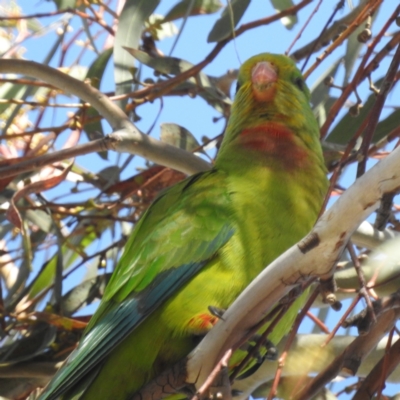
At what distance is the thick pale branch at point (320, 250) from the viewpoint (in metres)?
1.19

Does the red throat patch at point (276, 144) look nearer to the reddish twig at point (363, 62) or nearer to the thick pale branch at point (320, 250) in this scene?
the reddish twig at point (363, 62)

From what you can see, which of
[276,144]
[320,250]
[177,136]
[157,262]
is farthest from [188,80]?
[320,250]

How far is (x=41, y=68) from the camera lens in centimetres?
201

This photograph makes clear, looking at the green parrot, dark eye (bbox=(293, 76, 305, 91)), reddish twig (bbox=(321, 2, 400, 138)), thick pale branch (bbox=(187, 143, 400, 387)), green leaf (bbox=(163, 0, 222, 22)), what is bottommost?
thick pale branch (bbox=(187, 143, 400, 387))

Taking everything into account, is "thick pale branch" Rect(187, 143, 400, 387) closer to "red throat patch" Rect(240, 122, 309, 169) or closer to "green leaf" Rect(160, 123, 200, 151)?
"red throat patch" Rect(240, 122, 309, 169)

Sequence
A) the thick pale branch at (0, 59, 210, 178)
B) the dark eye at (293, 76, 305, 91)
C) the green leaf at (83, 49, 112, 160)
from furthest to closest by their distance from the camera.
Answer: the green leaf at (83, 49, 112, 160) < the dark eye at (293, 76, 305, 91) < the thick pale branch at (0, 59, 210, 178)

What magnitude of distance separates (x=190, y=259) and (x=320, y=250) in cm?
68

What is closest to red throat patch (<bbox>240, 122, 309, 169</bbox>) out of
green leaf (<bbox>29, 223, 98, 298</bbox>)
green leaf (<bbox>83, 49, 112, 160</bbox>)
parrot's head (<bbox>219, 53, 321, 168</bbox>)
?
parrot's head (<bbox>219, 53, 321, 168</bbox>)

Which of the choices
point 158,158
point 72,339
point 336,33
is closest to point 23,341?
point 72,339

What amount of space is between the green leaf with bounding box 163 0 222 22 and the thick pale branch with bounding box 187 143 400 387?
1381 millimetres

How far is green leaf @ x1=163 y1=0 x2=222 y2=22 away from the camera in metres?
2.48

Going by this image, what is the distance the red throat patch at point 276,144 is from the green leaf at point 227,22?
0.29 metres

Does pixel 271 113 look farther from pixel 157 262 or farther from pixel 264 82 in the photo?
pixel 157 262

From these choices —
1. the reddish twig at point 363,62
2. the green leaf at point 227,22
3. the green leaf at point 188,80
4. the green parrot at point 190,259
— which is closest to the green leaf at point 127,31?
the green leaf at point 188,80
